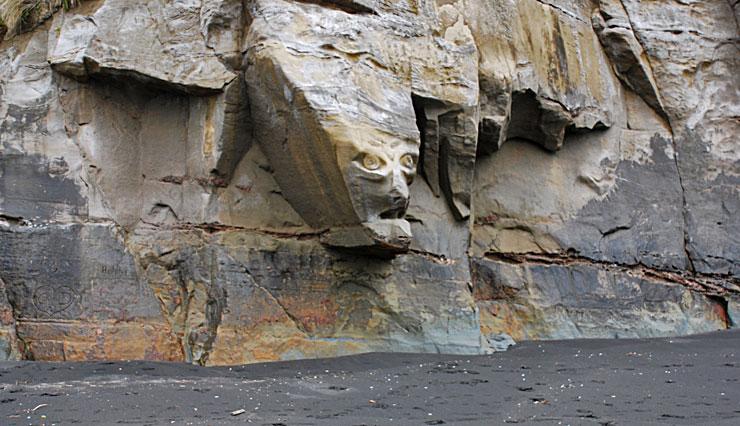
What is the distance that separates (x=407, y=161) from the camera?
8258mm

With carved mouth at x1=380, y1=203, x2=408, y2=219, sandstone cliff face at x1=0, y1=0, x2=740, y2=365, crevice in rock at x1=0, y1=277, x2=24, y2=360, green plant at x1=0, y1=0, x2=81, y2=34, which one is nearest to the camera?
crevice in rock at x1=0, y1=277, x2=24, y2=360

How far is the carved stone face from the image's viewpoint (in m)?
7.92

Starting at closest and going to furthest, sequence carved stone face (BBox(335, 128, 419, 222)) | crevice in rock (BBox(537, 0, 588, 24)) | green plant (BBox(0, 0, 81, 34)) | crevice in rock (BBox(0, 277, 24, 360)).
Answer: crevice in rock (BBox(0, 277, 24, 360)) → carved stone face (BBox(335, 128, 419, 222)) → green plant (BBox(0, 0, 81, 34)) → crevice in rock (BBox(537, 0, 588, 24))

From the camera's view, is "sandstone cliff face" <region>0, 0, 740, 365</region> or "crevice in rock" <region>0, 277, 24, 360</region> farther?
"sandstone cliff face" <region>0, 0, 740, 365</region>

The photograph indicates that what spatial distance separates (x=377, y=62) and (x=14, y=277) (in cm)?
333

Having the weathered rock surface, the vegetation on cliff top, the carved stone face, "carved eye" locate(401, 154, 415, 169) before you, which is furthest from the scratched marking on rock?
"carved eye" locate(401, 154, 415, 169)

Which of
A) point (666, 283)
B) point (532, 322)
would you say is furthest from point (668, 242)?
point (532, 322)

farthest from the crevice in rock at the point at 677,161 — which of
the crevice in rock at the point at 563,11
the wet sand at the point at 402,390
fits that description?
the wet sand at the point at 402,390

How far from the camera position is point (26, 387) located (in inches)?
258

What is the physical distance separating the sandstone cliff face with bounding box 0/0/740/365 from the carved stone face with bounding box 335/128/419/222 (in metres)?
0.02

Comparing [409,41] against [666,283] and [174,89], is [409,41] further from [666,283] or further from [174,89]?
[666,283]

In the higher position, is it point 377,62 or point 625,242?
point 377,62

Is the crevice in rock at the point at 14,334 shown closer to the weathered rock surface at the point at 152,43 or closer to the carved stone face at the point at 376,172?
the weathered rock surface at the point at 152,43

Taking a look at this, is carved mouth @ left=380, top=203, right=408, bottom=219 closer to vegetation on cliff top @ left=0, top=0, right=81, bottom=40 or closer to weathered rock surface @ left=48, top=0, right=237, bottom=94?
weathered rock surface @ left=48, top=0, right=237, bottom=94
